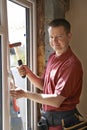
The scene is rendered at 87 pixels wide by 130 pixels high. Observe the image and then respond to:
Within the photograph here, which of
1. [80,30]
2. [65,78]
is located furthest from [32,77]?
[80,30]

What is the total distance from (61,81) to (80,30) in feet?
2.97

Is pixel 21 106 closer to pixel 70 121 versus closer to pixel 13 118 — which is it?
pixel 13 118

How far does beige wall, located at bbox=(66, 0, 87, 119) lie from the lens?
2350 mm

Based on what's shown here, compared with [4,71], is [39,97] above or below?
below

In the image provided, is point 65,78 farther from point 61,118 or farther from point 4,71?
point 4,71

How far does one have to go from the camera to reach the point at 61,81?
1.61 m

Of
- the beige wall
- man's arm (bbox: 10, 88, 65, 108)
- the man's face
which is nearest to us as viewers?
man's arm (bbox: 10, 88, 65, 108)

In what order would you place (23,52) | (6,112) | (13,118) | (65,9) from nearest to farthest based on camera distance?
(6,112) < (13,118) < (23,52) < (65,9)

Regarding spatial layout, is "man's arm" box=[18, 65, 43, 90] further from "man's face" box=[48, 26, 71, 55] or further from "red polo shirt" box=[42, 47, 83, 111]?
"man's face" box=[48, 26, 71, 55]

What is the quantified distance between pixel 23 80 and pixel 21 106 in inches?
8.4

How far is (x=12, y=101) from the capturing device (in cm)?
170


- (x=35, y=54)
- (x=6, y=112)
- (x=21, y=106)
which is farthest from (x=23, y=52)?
(x=6, y=112)

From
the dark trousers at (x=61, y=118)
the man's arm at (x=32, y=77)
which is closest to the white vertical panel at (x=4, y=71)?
the man's arm at (x=32, y=77)

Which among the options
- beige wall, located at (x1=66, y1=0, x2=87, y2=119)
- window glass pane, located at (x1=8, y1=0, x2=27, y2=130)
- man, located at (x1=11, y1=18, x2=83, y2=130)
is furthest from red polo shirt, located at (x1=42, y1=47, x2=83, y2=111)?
beige wall, located at (x1=66, y1=0, x2=87, y2=119)
